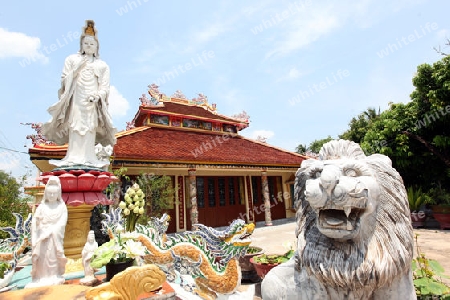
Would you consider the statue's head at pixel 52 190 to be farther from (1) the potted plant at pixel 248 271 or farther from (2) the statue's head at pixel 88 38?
(2) the statue's head at pixel 88 38

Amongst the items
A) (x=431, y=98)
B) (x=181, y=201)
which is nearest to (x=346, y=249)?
(x=181, y=201)

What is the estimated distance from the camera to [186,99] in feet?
46.9

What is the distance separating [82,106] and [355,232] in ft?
17.8

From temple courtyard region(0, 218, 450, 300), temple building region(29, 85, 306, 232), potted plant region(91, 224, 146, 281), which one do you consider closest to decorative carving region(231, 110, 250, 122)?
temple building region(29, 85, 306, 232)

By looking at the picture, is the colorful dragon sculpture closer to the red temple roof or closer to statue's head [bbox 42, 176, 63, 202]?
statue's head [bbox 42, 176, 63, 202]

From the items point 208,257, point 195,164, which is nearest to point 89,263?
point 208,257

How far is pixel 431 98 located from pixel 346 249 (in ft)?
36.5

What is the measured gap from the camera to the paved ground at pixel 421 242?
5557 mm

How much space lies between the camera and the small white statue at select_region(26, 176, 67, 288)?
9.78 feet

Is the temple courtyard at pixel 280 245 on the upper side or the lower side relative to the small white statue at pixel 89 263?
lower

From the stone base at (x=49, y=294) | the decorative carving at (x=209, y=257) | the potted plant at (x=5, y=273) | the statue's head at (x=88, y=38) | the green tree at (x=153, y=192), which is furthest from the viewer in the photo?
the green tree at (x=153, y=192)

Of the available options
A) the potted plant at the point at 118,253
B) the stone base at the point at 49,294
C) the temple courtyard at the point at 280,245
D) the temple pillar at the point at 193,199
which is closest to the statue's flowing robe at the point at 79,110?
the potted plant at the point at 118,253

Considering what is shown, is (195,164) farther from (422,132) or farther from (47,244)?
(422,132)

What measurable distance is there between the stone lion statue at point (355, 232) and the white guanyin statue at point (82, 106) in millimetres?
4705
